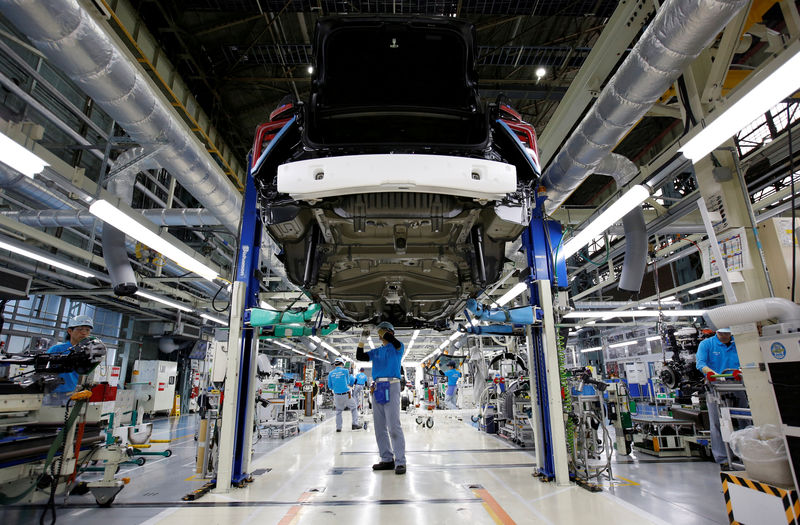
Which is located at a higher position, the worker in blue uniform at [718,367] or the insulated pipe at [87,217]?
the insulated pipe at [87,217]

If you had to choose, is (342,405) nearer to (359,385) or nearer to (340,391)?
(340,391)

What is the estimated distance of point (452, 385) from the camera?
48.4 ft

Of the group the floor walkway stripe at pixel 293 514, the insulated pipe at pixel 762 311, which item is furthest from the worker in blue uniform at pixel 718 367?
the floor walkway stripe at pixel 293 514

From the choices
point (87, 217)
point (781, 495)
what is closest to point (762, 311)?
point (781, 495)

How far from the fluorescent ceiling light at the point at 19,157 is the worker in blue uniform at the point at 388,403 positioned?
3.35 meters

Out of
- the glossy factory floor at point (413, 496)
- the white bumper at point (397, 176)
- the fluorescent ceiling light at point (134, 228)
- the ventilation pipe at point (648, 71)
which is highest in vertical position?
the ventilation pipe at point (648, 71)

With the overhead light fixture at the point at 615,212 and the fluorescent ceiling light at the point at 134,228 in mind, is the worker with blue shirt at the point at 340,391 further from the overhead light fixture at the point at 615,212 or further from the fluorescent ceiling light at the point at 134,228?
the overhead light fixture at the point at 615,212

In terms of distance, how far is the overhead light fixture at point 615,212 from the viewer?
3.62 meters

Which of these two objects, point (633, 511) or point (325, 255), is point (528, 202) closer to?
point (325, 255)

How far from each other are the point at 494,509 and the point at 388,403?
171 centimetres

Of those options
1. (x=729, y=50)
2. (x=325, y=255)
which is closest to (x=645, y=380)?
(x=729, y=50)

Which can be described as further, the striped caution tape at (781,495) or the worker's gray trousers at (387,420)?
the worker's gray trousers at (387,420)

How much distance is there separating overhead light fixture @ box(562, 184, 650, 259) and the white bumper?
2.07 m

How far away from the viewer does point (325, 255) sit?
3508mm
